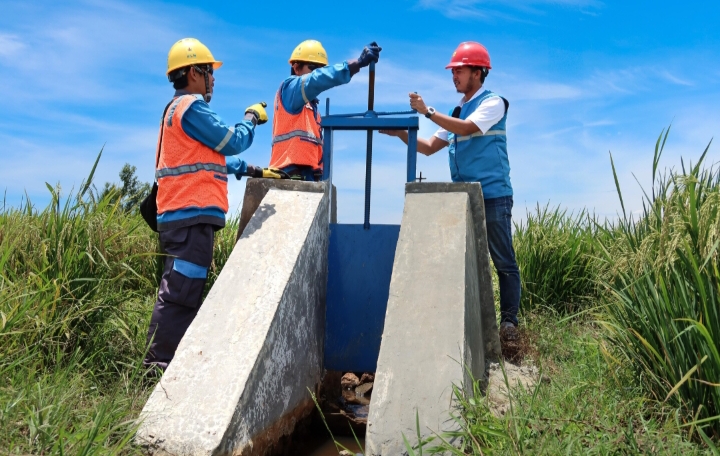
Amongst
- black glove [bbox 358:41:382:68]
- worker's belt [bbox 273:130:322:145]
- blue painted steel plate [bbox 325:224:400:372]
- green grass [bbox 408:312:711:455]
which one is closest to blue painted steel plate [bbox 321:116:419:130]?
black glove [bbox 358:41:382:68]

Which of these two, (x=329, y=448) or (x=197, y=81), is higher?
(x=197, y=81)

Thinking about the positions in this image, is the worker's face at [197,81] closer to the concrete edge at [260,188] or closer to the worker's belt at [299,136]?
the concrete edge at [260,188]

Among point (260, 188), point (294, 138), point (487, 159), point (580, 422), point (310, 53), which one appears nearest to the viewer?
point (580, 422)

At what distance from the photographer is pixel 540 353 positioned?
4.79m

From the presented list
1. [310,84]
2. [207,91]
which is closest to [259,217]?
[207,91]

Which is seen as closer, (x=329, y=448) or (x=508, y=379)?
(x=329, y=448)

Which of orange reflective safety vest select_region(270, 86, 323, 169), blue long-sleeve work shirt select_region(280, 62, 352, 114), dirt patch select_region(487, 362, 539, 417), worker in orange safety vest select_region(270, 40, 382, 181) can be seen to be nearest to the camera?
dirt patch select_region(487, 362, 539, 417)

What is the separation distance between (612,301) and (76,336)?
3.06 metres

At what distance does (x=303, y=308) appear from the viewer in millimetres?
3910

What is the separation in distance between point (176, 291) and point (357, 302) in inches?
47.1

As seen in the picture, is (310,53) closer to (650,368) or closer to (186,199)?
(186,199)

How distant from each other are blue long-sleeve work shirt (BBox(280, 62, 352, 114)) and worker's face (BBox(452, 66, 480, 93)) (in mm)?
775

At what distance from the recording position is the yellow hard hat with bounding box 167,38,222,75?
405 centimetres

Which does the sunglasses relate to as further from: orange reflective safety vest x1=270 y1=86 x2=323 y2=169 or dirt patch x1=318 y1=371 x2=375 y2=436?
dirt patch x1=318 y1=371 x2=375 y2=436
